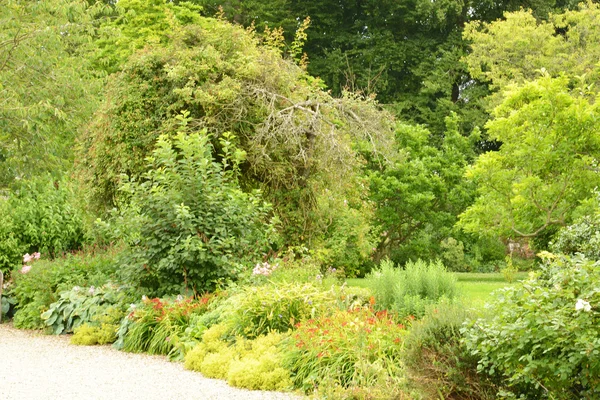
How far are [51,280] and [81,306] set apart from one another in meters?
1.01

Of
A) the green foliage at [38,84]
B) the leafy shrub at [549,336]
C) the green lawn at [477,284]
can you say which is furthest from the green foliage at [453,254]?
the leafy shrub at [549,336]

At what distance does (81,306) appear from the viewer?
9820 millimetres

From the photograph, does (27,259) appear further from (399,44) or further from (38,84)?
(399,44)

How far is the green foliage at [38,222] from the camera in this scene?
41.6 feet

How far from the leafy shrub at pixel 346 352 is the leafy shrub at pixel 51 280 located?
14.8ft

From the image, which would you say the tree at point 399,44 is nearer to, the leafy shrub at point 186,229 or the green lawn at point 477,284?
the green lawn at point 477,284

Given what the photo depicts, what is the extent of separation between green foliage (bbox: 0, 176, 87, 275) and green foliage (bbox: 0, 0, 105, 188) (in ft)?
1.27

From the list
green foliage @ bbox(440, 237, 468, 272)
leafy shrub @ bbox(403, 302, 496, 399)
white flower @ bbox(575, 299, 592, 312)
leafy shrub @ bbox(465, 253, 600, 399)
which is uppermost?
white flower @ bbox(575, 299, 592, 312)

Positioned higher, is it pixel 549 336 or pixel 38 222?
pixel 549 336

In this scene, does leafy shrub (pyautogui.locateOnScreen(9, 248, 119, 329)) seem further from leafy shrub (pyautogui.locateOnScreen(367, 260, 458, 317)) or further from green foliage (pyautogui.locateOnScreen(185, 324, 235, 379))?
leafy shrub (pyautogui.locateOnScreen(367, 260, 458, 317))

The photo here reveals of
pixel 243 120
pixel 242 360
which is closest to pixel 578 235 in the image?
pixel 243 120

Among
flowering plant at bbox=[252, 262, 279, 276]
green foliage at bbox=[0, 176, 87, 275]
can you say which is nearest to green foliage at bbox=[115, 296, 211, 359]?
flowering plant at bbox=[252, 262, 279, 276]

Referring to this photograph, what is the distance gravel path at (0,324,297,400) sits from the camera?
248 inches

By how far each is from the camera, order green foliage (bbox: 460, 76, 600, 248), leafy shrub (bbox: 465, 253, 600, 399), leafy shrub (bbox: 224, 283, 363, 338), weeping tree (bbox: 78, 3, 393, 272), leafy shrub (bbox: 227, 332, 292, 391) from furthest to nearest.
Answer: green foliage (bbox: 460, 76, 600, 248) → weeping tree (bbox: 78, 3, 393, 272) → leafy shrub (bbox: 224, 283, 363, 338) → leafy shrub (bbox: 227, 332, 292, 391) → leafy shrub (bbox: 465, 253, 600, 399)
